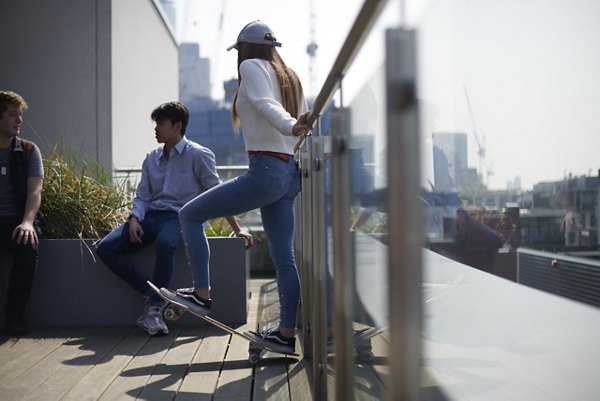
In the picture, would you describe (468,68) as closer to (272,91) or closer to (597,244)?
(597,244)

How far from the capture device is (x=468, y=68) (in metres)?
0.89

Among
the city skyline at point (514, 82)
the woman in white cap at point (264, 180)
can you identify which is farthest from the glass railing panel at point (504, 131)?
the woman in white cap at point (264, 180)

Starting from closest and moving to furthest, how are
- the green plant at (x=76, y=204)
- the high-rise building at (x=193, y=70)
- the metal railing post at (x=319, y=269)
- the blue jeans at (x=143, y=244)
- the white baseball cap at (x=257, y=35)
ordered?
the metal railing post at (x=319, y=269) → the white baseball cap at (x=257, y=35) → the blue jeans at (x=143, y=244) → the green plant at (x=76, y=204) → the high-rise building at (x=193, y=70)

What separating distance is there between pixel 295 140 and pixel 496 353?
2274mm

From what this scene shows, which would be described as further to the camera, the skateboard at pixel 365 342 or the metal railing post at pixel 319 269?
the metal railing post at pixel 319 269

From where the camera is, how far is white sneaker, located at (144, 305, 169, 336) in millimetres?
3895

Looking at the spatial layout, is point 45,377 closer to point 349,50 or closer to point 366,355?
point 366,355

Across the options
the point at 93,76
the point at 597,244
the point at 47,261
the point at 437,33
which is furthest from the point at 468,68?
the point at 93,76

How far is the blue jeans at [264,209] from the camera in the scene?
2.93 m

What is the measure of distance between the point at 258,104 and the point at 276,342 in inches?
37.8

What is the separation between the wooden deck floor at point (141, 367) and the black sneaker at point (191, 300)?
0.79 feet

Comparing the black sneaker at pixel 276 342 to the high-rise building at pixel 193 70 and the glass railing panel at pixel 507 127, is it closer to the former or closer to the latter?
the glass railing panel at pixel 507 127

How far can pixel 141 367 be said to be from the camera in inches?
126

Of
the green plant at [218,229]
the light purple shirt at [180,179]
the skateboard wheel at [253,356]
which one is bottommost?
the skateboard wheel at [253,356]
